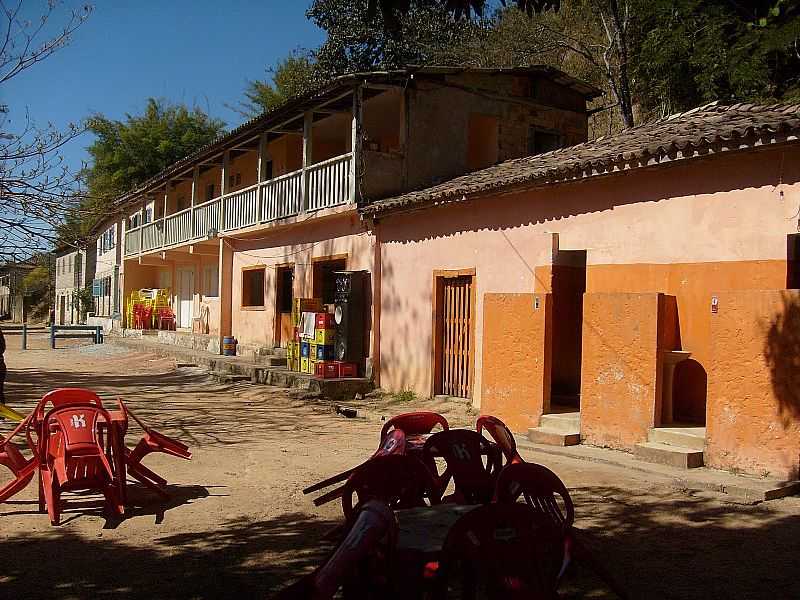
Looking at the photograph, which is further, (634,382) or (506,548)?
(634,382)

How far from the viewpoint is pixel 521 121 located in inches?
620

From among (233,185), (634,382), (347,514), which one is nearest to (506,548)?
(347,514)

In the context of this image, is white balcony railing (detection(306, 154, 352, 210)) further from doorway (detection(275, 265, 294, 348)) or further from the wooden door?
the wooden door

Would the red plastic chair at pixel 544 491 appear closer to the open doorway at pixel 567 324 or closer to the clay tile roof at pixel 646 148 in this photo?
the clay tile roof at pixel 646 148

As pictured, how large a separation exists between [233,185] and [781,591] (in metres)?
21.2

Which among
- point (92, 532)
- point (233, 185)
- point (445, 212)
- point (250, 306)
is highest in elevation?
point (233, 185)

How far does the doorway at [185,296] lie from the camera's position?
2675cm

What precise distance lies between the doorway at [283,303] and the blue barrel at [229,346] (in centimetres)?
176

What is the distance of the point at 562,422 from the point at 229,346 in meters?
11.9

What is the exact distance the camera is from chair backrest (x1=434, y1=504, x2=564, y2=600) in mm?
3197

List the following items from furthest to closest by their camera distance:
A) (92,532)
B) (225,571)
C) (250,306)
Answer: (250,306)
(92,532)
(225,571)

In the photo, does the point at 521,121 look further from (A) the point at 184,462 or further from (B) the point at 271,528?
(B) the point at 271,528

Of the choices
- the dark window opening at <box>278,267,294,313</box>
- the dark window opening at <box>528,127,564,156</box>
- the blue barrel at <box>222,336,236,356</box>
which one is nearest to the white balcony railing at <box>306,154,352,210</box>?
the dark window opening at <box>278,267,294,313</box>

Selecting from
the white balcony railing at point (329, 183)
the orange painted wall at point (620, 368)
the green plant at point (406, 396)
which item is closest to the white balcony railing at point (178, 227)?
the white balcony railing at point (329, 183)
